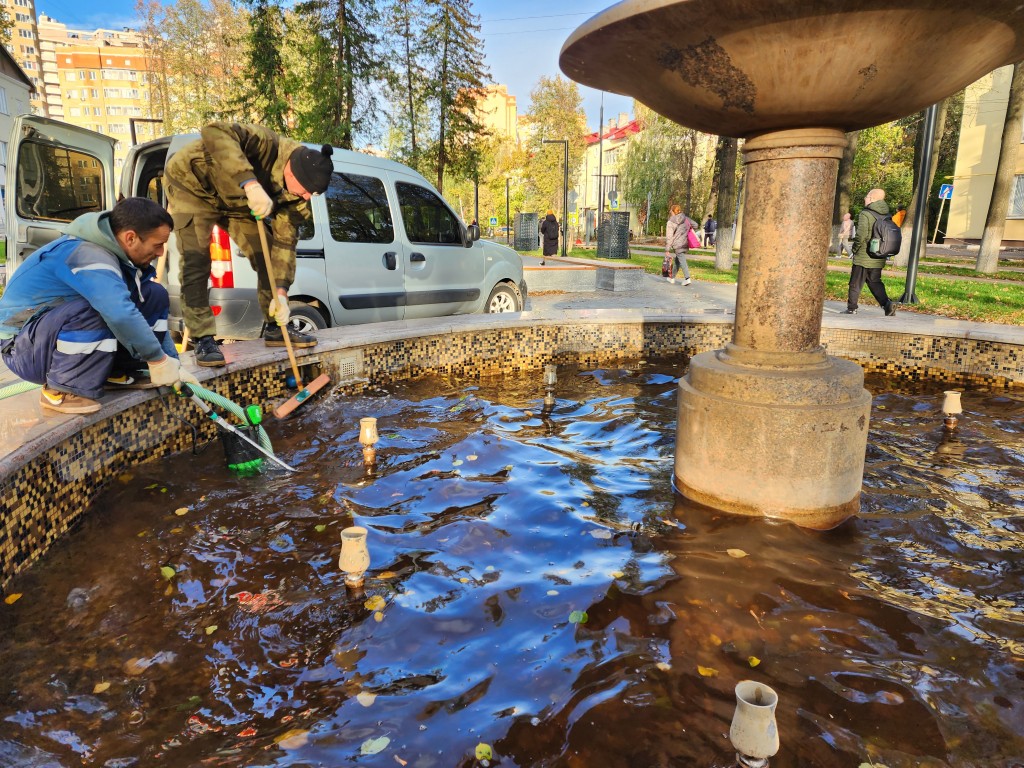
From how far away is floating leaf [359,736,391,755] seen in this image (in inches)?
79.8

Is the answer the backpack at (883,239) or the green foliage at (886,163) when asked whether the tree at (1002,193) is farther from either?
the green foliage at (886,163)

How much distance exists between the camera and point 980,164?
31.6m

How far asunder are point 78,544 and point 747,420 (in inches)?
134

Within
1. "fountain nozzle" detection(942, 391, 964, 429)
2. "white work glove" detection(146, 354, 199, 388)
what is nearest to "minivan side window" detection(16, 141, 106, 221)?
"white work glove" detection(146, 354, 199, 388)

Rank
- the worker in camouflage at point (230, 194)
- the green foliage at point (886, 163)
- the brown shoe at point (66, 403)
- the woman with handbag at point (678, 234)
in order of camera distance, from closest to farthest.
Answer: the brown shoe at point (66, 403) < the worker in camouflage at point (230, 194) < the woman with handbag at point (678, 234) < the green foliage at point (886, 163)

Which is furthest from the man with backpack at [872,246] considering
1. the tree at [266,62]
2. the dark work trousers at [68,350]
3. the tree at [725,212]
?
the tree at [266,62]

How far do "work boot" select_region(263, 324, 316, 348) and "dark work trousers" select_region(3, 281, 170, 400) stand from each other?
76.7 inches

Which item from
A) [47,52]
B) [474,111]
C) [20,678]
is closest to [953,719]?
[20,678]

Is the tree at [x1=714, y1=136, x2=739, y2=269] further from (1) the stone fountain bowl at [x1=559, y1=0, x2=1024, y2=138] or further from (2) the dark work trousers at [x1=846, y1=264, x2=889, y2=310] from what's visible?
(1) the stone fountain bowl at [x1=559, y1=0, x2=1024, y2=138]

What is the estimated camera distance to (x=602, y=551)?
326 centimetres

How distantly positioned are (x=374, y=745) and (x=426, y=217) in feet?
22.1

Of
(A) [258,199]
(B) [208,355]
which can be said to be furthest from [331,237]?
(B) [208,355]

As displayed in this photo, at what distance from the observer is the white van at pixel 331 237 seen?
6.23 meters

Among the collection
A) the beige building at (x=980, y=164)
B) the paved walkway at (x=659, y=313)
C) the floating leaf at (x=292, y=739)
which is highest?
the beige building at (x=980, y=164)
